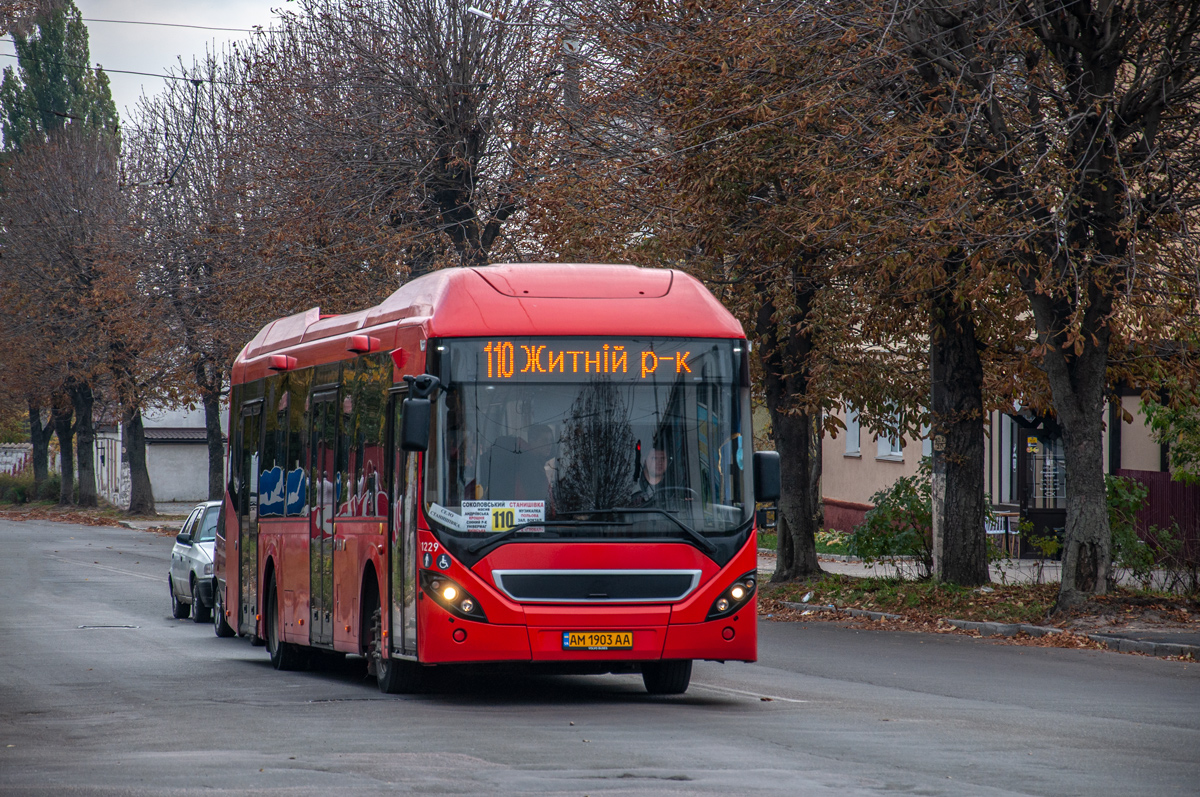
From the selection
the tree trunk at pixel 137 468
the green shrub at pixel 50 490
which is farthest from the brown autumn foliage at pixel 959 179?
the green shrub at pixel 50 490

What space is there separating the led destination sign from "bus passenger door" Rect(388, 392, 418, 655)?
609mm

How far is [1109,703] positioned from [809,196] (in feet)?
33.1

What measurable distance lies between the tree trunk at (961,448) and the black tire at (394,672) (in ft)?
37.9

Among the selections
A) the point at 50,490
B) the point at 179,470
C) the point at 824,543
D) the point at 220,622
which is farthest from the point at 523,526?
the point at 179,470

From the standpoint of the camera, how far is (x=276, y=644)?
16.5 metres

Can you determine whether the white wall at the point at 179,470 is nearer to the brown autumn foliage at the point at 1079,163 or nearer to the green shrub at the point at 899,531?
the green shrub at the point at 899,531

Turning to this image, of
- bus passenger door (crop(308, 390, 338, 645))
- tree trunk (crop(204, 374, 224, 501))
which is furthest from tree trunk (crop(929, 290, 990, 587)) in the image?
tree trunk (crop(204, 374, 224, 501))

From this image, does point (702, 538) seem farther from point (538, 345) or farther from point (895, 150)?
point (895, 150)

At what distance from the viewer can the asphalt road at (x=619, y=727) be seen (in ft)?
27.1

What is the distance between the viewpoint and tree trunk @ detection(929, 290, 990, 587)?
889 inches

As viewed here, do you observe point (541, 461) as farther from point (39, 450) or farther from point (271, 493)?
point (39, 450)

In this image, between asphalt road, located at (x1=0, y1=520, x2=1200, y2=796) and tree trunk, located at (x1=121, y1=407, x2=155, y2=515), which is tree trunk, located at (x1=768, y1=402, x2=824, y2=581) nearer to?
asphalt road, located at (x1=0, y1=520, x2=1200, y2=796)

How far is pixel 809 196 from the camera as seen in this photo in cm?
2125

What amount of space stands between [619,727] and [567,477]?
1.97 metres
